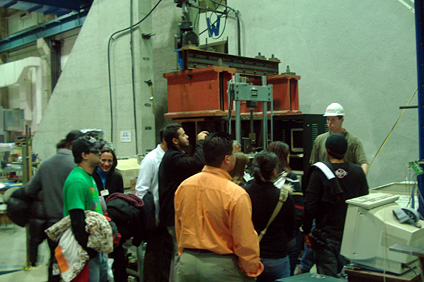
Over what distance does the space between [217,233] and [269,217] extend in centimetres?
51

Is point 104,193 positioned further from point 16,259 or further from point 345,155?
point 16,259


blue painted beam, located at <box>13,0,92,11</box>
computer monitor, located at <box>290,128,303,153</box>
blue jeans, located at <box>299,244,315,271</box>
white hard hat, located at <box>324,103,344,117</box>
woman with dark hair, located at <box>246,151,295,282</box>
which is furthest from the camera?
blue painted beam, located at <box>13,0,92,11</box>

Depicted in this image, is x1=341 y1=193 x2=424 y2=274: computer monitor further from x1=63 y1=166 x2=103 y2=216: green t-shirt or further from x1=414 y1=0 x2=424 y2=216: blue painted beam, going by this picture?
x1=63 y1=166 x2=103 y2=216: green t-shirt

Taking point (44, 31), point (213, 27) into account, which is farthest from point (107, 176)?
point (44, 31)

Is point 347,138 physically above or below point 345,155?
above

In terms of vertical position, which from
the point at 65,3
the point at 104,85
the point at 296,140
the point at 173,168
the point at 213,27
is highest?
the point at 65,3

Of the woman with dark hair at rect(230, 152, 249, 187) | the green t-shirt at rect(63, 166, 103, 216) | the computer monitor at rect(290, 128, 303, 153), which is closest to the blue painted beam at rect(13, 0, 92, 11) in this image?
the computer monitor at rect(290, 128, 303, 153)

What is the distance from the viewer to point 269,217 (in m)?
2.34

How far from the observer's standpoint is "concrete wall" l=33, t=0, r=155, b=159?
29.1 ft

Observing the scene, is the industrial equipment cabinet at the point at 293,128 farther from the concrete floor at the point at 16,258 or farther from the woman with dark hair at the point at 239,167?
the concrete floor at the point at 16,258

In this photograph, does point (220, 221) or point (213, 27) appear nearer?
point (220, 221)

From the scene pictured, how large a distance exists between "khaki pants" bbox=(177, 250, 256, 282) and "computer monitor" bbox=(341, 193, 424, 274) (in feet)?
2.74

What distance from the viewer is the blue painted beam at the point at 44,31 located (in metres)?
12.2

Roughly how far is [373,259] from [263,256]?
0.67 m
